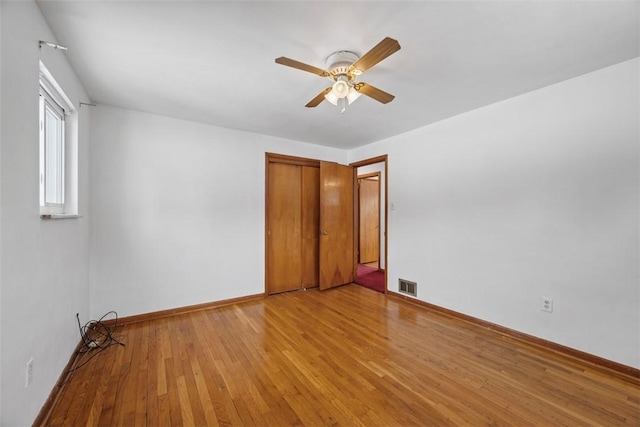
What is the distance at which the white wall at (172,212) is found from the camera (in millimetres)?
2721

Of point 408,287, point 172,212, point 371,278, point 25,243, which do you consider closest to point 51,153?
point 25,243

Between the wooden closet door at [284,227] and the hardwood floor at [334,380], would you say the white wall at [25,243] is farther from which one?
the wooden closet door at [284,227]

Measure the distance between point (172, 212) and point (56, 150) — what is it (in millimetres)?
1194

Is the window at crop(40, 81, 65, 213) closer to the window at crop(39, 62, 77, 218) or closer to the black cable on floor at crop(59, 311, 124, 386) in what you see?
the window at crop(39, 62, 77, 218)

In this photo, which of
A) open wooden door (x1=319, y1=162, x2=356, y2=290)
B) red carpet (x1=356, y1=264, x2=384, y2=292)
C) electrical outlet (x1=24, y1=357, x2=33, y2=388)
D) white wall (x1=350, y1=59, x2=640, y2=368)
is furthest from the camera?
red carpet (x1=356, y1=264, x2=384, y2=292)

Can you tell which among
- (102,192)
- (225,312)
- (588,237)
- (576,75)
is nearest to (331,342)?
(225,312)

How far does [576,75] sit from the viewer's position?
83.2 inches

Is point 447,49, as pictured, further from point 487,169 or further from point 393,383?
point 393,383

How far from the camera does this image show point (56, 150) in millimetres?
2025

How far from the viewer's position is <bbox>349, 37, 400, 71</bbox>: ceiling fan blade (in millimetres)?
1340

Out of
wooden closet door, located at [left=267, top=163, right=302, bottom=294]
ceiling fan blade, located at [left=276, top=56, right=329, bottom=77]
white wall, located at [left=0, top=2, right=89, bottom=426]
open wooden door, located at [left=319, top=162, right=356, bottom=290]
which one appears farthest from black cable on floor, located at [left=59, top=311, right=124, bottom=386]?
ceiling fan blade, located at [left=276, top=56, right=329, bottom=77]

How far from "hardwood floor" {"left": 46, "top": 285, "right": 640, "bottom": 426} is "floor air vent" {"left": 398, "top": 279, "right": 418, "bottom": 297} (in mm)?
658

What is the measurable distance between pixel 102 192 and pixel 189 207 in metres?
0.85

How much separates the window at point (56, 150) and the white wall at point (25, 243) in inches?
4.9
